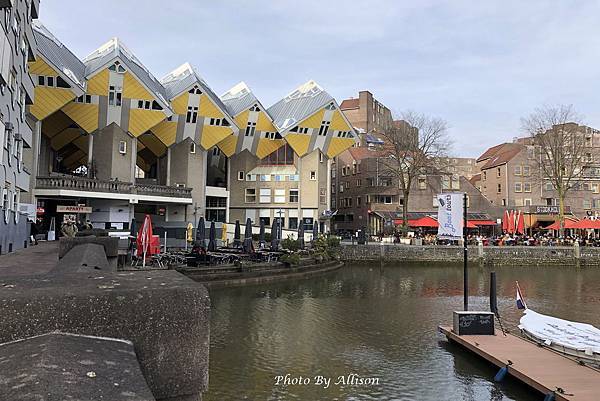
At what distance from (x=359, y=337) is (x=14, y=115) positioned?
58.8 ft

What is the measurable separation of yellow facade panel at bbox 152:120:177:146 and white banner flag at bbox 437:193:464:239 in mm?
39843

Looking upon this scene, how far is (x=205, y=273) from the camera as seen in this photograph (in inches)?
1102

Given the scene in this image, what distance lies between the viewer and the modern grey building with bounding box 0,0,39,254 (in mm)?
18141

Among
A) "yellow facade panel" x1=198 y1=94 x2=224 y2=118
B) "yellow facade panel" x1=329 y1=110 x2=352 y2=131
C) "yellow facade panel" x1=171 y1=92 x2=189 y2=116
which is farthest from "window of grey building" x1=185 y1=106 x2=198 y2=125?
"yellow facade panel" x1=329 y1=110 x2=352 y2=131

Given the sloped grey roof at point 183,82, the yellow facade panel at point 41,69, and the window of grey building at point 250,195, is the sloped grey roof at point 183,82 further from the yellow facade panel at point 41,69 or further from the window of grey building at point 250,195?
the yellow facade panel at point 41,69

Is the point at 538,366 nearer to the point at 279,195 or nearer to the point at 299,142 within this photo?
the point at 299,142

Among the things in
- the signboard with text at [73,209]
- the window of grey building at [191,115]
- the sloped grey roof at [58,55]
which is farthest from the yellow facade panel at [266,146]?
the signboard with text at [73,209]

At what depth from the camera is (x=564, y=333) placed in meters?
13.4

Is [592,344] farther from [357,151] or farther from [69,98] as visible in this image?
[357,151]

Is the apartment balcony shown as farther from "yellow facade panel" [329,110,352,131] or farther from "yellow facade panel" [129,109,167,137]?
"yellow facade panel" [329,110,352,131]

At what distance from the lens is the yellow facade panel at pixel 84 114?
141ft

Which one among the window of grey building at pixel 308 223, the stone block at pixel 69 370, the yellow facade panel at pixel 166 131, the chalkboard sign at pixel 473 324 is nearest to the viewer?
the stone block at pixel 69 370

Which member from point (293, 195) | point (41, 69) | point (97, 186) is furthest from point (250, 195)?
point (41, 69)

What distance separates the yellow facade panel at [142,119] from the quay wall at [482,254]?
22.3 meters
